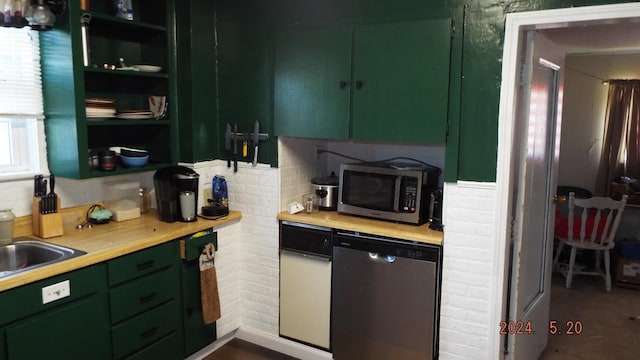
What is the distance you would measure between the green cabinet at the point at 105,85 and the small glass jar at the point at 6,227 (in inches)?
13.9

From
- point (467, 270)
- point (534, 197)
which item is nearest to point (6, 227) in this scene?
point (467, 270)

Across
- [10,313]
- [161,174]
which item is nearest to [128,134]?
[161,174]

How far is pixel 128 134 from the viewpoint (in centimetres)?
308

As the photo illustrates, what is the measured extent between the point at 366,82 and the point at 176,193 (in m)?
1.30

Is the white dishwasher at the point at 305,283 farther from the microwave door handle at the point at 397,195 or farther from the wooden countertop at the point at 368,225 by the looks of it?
the microwave door handle at the point at 397,195

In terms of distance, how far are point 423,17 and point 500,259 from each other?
1.31m

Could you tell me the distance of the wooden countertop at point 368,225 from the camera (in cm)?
257

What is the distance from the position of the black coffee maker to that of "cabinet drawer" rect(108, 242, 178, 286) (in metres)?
0.26

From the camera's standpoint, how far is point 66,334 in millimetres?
2131

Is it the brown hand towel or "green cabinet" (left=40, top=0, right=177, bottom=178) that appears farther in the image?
the brown hand towel

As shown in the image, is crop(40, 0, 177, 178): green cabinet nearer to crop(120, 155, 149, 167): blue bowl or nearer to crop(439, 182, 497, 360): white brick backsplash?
crop(120, 155, 149, 167): blue bowl

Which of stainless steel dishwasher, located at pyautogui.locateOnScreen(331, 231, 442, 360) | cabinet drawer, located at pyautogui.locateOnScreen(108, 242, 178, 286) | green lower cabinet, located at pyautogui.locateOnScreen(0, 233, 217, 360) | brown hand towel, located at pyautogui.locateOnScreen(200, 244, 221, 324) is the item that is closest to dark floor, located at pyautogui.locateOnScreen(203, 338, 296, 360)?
green lower cabinet, located at pyautogui.locateOnScreen(0, 233, 217, 360)

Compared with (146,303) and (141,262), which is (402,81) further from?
(146,303)

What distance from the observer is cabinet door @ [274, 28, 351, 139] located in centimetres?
271
